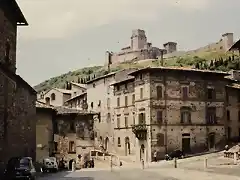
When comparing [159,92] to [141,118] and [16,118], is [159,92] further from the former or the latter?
[16,118]

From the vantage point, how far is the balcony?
52.4m

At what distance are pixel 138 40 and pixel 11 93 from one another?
343 ft

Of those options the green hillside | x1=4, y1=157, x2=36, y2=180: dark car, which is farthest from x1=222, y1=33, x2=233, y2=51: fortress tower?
x1=4, y1=157, x2=36, y2=180: dark car

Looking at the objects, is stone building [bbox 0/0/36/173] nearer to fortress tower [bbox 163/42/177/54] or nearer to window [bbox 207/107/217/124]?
window [bbox 207/107/217/124]

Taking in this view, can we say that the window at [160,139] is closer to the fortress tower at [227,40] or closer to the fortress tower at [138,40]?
the fortress tower at [227,40]

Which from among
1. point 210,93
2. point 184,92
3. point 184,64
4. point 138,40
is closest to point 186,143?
point 184,92

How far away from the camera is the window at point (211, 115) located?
181 ft

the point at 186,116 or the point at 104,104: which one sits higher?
the point at 104,104

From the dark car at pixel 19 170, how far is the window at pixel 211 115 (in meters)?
34.6

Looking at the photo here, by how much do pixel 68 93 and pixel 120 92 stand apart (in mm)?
26165

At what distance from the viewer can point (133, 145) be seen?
56094 millimetres

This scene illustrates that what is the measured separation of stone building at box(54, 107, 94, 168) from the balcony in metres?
7.25

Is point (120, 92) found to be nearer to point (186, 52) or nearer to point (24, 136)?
point (24, 136)

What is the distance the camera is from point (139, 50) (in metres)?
132
